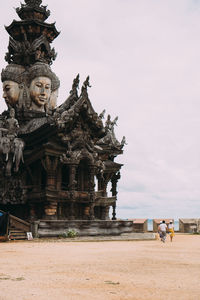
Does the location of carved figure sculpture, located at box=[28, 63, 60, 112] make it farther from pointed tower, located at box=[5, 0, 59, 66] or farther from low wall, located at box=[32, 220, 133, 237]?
low wall, located at box=[32, 220, 133, 237]

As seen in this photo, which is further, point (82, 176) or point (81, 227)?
point (82, 176)

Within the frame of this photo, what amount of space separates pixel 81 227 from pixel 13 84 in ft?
56.8

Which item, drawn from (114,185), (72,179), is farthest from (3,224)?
(114,185)

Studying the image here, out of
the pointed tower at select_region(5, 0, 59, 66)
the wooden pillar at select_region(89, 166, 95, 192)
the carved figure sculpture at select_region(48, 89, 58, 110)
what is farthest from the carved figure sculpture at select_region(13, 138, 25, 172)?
the pointed tower at select_region(5, 0, 59, 66)

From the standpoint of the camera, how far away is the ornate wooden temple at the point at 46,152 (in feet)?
90.5

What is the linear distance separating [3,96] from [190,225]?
2491cm

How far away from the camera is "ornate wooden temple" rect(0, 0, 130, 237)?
27.6 m

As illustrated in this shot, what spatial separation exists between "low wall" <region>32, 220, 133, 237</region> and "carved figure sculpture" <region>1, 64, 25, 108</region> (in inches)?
621

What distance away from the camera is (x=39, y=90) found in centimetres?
3534

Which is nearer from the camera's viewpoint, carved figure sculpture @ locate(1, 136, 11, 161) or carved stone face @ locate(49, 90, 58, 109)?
carved figure sculpture @ locate(1, 136, 11, 161)

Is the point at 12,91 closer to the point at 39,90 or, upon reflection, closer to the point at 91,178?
the point at 39,90

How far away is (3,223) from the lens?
70.2 ft

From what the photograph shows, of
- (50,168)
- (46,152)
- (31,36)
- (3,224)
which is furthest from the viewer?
(31,36)

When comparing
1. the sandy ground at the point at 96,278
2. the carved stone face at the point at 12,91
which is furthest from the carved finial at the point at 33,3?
the sandy ground at the point at 96,278
